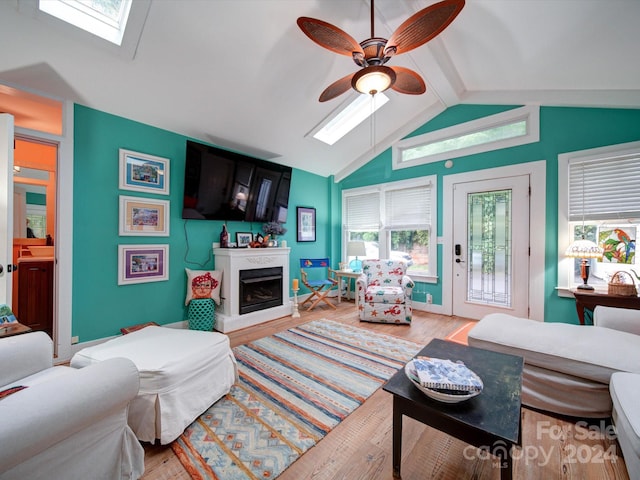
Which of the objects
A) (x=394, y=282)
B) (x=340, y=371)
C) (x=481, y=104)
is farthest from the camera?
(x=394, y=282)

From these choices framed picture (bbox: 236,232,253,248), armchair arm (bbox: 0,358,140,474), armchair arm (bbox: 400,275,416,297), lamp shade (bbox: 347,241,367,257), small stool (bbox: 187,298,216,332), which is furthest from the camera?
lamp shade (bbox: 347,241,367,257)

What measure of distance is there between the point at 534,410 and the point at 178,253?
12.7 feet

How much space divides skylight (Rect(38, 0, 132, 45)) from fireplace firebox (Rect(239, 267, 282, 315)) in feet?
8.96

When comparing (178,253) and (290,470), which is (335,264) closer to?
(178,253)

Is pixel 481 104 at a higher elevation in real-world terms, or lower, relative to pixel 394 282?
higher

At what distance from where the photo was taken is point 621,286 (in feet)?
8.45

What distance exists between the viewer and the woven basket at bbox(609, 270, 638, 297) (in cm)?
254

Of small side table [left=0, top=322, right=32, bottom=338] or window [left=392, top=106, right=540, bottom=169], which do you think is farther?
window [left=392, top=106, right=540, bottom=169]

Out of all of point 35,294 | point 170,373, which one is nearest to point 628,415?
point 170,373

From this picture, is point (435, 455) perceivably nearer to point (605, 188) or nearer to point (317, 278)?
point (605, 188)

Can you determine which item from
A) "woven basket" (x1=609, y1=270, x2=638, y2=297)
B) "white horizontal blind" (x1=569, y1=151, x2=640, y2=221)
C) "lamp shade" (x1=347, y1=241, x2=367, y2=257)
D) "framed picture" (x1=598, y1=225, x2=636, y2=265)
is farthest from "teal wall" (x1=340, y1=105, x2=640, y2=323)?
"lamp shade" (x1=347, y1=241, x2=367, y2=257)

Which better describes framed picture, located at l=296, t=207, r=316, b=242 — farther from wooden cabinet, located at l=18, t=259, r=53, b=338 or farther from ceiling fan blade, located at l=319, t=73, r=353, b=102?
wooden cabinet, located at l=18, t=259, r=53, b=338

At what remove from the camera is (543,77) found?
2.90 meters

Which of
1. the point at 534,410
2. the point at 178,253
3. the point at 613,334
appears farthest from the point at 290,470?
the point at 178,253
